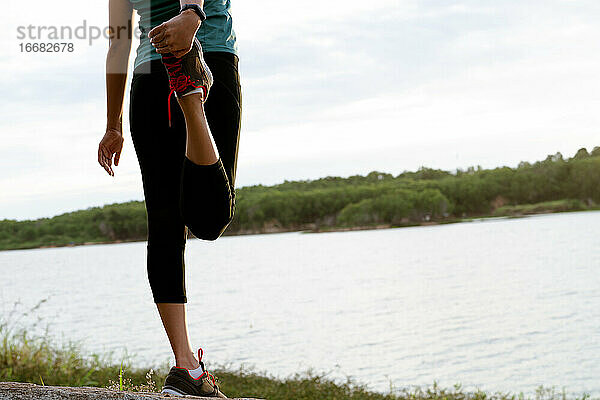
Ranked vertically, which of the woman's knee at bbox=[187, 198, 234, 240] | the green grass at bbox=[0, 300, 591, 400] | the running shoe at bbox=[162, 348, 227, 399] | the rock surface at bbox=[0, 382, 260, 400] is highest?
the woman's knee at bbox=[187, 198, 234, 240]

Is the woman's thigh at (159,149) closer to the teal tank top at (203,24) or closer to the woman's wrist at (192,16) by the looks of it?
the teal tank top at (203,24)

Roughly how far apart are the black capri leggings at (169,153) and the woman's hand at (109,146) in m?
0.30

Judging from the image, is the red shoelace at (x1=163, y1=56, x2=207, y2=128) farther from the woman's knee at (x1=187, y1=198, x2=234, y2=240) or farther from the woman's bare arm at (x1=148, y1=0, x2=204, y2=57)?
the woman's knee at (x1=187, y1=198, x2=234, y2=240)

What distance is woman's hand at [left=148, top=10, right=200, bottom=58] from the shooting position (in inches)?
62.1

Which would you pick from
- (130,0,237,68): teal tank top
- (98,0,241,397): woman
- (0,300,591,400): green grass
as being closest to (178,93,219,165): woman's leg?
(98,0,241,397): woman

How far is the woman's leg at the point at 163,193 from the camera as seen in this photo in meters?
1.97

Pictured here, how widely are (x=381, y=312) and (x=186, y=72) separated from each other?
25085 mm

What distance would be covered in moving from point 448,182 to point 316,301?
1768 inches

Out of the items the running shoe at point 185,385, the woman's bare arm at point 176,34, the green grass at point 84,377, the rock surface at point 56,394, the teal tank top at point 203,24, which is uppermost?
the teal tank top at point 203,24

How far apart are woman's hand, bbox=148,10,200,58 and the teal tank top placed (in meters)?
0.34

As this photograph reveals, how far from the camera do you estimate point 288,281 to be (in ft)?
129

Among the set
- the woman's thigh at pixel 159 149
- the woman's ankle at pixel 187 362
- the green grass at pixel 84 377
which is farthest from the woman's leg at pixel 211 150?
the green grass at pixel 84 377

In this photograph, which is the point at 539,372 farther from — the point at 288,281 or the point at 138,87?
the point at 288,281

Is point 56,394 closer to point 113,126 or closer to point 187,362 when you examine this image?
point 187,362
